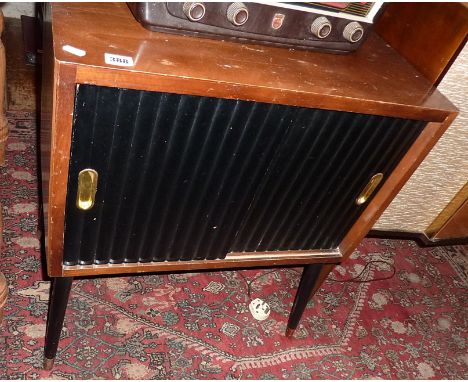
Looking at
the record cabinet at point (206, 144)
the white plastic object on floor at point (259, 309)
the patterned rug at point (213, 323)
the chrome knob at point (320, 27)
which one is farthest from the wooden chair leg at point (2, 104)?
the white plastic object on floor at point (259, 309)

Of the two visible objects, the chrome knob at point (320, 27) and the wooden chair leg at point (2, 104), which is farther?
the wooden chair leg at point (2, 104)

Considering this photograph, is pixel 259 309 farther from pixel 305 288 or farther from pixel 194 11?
pixel 194 11

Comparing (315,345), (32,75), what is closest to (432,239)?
(315,345)

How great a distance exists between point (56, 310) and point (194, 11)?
2.44 ft

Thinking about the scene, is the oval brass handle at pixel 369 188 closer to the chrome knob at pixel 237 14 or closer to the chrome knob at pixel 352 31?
the chrome knob at pixel 352 31

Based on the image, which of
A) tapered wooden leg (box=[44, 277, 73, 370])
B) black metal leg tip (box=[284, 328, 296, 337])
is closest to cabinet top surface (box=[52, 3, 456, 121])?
tapered wooden leg (box=[44, 277, 73, 370])

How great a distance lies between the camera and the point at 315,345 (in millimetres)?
1485

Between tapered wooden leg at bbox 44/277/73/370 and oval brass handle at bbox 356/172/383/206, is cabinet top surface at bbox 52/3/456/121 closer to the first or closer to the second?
oval brass handle at bbox 356/172/383/206

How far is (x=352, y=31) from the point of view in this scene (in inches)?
33.4

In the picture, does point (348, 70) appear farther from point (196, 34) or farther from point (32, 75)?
point (32, 75)

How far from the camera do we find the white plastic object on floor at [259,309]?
1.49 m

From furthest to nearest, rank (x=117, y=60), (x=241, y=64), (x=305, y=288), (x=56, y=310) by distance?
(x=305, y=288) < (x=56, y=310) < (x=241, y=64) < (x=117, y=60)

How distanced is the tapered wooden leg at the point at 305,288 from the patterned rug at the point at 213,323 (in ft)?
0.31

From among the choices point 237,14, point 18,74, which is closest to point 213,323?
point 237,14
